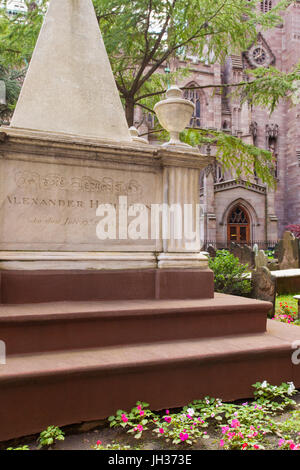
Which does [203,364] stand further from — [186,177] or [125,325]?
[186,177]

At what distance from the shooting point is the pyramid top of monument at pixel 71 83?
4566 millimetres

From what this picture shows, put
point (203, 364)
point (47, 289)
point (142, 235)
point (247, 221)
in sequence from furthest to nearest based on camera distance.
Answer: point (247, 221)
point (142, 235)
point (47, 289)
point (203, 364)

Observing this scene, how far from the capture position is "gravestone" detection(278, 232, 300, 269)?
15484 mm

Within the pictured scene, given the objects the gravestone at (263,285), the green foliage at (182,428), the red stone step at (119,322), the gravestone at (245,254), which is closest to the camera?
the green foliage at (182,428)

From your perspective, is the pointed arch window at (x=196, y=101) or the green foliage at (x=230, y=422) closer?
the green foliage at (x=230, y=422)

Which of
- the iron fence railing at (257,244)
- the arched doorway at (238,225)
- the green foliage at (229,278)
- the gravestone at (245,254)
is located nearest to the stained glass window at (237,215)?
the arched doorway at (238,225)

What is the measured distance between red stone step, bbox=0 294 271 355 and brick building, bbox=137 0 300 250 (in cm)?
2730

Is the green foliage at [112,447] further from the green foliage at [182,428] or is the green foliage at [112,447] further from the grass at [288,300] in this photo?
the grass at [288,300]

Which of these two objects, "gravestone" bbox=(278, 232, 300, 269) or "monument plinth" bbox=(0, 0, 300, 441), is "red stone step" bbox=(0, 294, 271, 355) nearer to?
"monument plinth" bbox=(0, 0, 300, 441)

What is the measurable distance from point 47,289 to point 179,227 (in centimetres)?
181

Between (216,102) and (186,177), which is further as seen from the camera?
(216,102)

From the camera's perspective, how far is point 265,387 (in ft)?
10.8

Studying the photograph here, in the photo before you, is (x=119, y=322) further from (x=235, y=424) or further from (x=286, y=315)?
(x=286, y=315)
